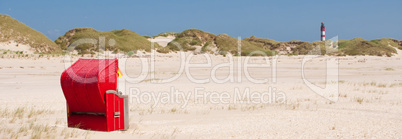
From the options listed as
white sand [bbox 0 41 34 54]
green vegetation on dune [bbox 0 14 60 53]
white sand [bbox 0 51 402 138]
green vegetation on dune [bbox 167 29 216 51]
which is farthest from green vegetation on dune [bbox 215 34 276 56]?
white sand [bbox 0 51 402 138]

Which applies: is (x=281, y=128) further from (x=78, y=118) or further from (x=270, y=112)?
(x=78, y=118)

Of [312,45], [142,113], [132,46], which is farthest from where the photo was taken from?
[312,45]

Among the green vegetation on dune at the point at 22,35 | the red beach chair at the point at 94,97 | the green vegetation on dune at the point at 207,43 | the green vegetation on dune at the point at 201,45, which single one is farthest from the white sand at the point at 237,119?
the green vegetation on dune at the point at 207,43

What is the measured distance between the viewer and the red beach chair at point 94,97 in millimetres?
5598

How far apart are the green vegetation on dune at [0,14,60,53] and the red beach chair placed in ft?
99.6

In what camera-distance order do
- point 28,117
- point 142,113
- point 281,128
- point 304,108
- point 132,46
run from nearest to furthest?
point 281,128 → point 28,117 → point 142,113 → point 304,108 → point 132,46

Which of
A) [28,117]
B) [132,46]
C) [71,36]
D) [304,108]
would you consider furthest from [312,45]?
[28,117]

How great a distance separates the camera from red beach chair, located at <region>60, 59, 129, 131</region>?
5.60 meters

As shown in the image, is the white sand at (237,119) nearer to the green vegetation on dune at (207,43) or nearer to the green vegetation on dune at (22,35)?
the green vegetation on dune at (22,35)

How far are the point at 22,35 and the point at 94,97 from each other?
1295 inches

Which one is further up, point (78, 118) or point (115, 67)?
point (115, 67)

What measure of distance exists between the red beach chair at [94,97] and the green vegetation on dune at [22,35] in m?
30.4

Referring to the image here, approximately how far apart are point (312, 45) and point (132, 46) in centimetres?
2642

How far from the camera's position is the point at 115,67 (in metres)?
5.91
